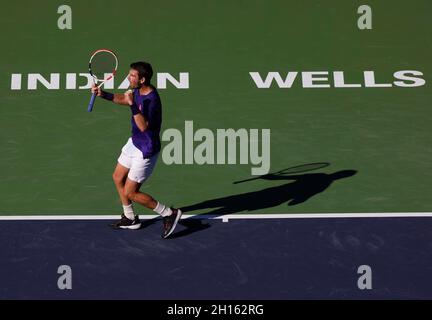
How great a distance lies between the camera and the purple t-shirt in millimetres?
16672

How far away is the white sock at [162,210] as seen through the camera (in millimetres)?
17016

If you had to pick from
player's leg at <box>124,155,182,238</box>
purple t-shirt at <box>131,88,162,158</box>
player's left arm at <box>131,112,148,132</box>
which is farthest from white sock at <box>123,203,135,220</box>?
player's left arm at <box>131,112,148,132</box>

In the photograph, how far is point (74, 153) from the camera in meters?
19.3

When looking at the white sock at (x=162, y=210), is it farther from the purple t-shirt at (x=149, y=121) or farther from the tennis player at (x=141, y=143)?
the purple t-shirt at (x=149, y=121)

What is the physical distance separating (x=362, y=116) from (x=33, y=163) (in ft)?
18.3

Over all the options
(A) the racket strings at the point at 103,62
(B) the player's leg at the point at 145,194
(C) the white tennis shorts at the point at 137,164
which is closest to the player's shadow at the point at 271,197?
(B) the player's leg at the point at 145,194

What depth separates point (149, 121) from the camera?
1672 centimetres

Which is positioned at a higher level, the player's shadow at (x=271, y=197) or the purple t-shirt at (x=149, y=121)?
the purple t-shirt at (x=149, y=121)

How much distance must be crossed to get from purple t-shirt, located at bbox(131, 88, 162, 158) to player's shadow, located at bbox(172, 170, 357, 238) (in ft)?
4.71

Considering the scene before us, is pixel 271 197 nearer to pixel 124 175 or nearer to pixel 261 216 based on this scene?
pixel 261 216

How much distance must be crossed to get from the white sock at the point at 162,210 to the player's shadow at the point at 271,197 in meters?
0.40

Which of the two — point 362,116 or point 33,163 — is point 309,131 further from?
point 33,163

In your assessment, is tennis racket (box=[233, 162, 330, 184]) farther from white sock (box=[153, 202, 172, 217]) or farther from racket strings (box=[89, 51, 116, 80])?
racket strings (box=[89, 51, 116, 80])

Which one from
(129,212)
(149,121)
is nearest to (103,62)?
(149,121)
